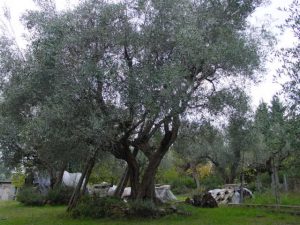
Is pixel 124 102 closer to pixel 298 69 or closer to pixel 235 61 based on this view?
pixel 235 61

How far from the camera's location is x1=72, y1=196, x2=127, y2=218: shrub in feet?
57.8

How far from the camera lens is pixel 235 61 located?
1549cm

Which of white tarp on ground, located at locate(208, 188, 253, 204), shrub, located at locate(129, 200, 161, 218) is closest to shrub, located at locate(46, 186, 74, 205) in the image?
white tarp on ground, located at locate(208, 188, 253, 204)

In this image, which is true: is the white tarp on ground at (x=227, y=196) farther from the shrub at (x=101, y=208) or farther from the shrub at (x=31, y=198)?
the shrub at (x=31, y=198)

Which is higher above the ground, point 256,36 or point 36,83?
point 256,36

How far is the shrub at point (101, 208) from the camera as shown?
17609mm

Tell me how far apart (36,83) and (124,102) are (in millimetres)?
3190

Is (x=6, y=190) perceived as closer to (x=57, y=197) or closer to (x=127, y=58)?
(x=57, y=197)

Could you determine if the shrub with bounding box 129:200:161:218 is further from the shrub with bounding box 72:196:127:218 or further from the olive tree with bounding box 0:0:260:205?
the olive tree with bounding box 0:0:260:205

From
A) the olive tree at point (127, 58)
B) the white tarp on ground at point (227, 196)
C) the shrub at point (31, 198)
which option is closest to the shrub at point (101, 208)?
the olive tree at point (127, 58)

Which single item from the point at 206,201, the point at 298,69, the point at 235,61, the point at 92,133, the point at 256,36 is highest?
the point at 256,36

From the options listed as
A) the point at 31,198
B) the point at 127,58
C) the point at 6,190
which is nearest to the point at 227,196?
the point at 31,198

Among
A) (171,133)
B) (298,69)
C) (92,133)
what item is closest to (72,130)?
(92,133)

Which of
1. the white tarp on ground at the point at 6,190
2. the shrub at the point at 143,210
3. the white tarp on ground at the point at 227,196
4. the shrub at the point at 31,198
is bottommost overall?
the shrub at the point at 143,210
